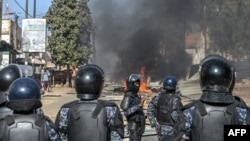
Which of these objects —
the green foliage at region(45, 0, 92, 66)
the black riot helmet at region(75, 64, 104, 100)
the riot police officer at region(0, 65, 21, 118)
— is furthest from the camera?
the green foliage at region(45, 0, 92, 66)

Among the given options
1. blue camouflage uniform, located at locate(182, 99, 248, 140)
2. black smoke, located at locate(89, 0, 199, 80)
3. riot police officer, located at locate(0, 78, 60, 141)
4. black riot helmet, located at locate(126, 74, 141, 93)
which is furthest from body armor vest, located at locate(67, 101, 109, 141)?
black smoke, located at locate(89, 0, 199, 80)

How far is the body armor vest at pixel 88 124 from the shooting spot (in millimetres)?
3986

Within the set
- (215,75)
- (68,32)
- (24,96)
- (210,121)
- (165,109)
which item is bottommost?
(165,109)

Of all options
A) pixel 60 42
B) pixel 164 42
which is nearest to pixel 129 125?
pixel 60 42

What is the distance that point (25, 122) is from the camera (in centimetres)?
333

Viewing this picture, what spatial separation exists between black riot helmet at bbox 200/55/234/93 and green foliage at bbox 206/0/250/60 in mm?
34324

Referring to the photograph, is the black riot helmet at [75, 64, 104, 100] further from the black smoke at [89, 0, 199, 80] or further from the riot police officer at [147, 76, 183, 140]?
the black smoke at [89, 0, 199, 80]

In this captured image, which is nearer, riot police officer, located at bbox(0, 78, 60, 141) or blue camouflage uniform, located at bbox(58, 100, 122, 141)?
riot police officer, located at bbox(0, 78, 60, 141)

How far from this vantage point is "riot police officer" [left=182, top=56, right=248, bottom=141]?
350cm

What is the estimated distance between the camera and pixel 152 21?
35438 mm

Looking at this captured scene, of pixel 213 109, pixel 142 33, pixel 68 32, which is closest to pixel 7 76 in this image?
pixel 213 109

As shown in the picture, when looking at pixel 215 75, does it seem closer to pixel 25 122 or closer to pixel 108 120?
pixel 108 120

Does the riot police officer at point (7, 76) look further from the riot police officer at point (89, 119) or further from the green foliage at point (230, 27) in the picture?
the green foliage at point (230, 27)

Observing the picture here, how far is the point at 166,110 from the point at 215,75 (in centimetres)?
312
